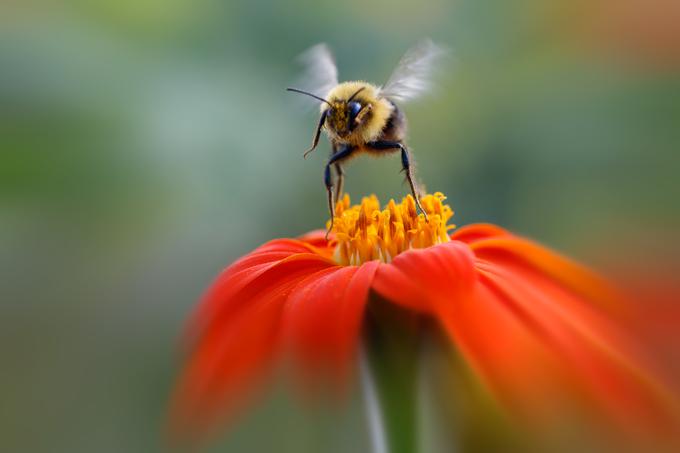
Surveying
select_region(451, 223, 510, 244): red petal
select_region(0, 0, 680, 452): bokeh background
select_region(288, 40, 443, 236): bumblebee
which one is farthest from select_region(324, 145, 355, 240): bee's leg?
select_region(0, 0, 680, 452): bokeh background

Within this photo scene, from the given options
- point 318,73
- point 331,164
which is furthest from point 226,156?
point 331,164

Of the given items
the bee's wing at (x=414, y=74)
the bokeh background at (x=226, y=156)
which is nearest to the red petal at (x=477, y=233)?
the bee's wing at (x=414, y=74)

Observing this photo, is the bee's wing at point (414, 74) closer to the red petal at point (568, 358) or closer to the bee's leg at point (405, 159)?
the bee's leg at point (405, 159)

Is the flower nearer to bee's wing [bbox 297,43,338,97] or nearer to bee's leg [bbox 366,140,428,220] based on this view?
bee's leg [bbox 366,140,428,220]

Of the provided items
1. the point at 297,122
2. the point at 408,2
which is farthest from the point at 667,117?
the point at 297,122

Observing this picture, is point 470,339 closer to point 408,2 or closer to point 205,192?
point 205,192
